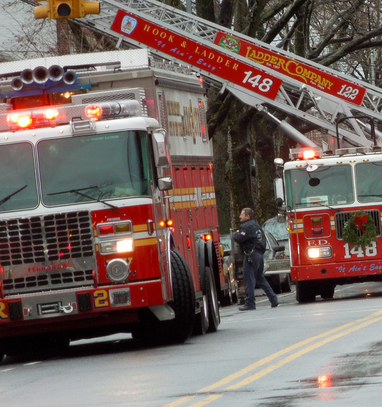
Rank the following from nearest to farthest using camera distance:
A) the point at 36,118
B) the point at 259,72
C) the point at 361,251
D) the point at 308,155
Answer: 1. the point at 36,118
2. the point at 361,251
3. the point at 308,155
4. the point at 259,72

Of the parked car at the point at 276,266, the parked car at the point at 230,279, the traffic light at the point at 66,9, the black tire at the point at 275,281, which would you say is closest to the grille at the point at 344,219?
the parked car at the point at 230,279

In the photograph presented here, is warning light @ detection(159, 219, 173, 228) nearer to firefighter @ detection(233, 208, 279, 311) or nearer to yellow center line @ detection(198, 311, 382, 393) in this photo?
yellow center line @ detection(198, 311, 382, 393)

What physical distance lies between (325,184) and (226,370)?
10.1 m

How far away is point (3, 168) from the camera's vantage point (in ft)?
40.0

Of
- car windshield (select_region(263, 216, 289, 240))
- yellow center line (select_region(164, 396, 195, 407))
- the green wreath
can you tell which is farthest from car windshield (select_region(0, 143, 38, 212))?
car windshield (select_region(263, 216, 289, 240))

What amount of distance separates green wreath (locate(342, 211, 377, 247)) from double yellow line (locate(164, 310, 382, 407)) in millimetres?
4826

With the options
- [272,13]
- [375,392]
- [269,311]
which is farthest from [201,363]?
[272,13]

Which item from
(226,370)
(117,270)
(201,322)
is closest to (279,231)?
(201,322)

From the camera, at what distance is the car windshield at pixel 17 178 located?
12.1m

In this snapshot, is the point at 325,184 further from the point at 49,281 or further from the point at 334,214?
the point at 49,281

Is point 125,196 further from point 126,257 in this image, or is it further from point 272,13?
point 272,13

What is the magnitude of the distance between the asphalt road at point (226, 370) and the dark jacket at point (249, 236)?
4.36m

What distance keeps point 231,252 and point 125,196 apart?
10549 mm

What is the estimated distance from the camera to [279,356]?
10750 mm
